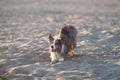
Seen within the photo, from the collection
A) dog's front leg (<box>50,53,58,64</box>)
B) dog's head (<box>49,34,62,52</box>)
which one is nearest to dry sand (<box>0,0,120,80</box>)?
dog's front leg (<box>50,53,58,64</box>)

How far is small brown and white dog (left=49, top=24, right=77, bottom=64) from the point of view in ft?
30.6

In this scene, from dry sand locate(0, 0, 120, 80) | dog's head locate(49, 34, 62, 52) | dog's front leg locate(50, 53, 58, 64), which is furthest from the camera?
dog's front leg locate(50, 53, 58, 64)

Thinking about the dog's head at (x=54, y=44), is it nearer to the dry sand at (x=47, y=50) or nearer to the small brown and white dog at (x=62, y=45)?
the small brown and white dog at (x=62, y=45)

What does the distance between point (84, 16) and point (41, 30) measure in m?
5.94

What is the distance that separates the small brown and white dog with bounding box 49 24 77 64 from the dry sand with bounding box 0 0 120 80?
10.4 inches

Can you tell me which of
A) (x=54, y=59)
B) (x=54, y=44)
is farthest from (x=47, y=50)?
(x=54, y=44)

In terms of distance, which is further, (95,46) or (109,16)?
(109,16)

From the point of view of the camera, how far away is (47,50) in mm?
11148

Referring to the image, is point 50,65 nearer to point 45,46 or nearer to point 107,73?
point 107,73

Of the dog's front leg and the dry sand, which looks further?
the dog's front leg

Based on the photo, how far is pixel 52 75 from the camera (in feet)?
27.6

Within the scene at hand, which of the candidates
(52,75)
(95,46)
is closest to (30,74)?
(52,75)

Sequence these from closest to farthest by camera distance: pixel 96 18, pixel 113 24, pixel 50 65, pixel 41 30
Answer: pixel 50 65
pixel 41 30
pixel 113 24
pixel 96 18

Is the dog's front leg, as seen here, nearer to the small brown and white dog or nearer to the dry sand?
the small brown and white dog
